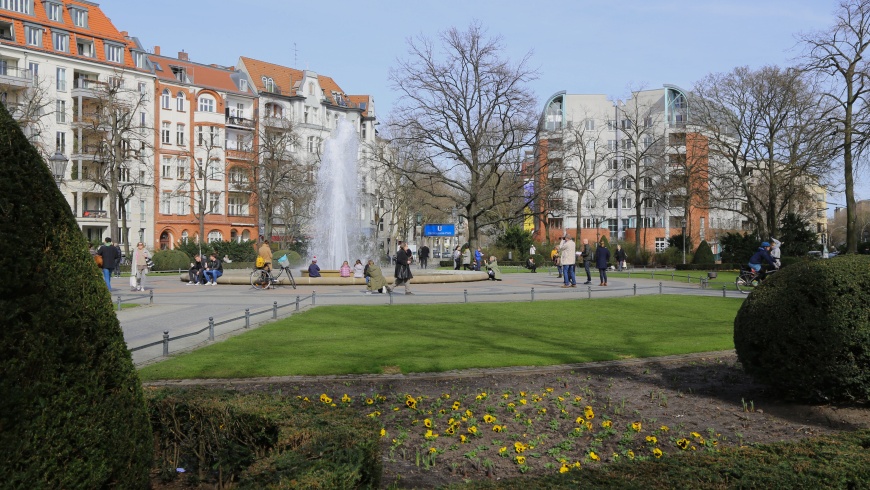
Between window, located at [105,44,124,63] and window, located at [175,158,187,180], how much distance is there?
1080 centimetres

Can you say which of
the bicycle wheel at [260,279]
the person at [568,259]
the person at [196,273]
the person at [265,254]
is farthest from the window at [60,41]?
the person at [568,259]

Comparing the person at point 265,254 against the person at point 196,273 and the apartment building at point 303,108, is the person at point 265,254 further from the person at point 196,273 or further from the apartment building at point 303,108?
the apartment building at point 303,108

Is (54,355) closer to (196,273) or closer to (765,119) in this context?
Result: (196,273)

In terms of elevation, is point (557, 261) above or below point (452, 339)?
above

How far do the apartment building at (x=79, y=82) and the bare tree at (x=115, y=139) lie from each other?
0.17 metres

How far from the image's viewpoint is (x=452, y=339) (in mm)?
14930

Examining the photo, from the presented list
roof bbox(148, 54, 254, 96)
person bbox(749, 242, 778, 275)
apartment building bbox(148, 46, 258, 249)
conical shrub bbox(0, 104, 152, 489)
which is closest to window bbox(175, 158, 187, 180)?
apartment building bbox(148, 46, 258, 249)

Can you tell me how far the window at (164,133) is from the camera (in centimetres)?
7606

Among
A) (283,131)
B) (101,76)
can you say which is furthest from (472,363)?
(101,76)

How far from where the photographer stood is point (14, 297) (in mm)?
3168

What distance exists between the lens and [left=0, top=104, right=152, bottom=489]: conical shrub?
123 inches

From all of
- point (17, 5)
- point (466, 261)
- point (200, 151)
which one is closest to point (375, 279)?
point (466, 261)

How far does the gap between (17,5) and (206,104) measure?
20460 mm

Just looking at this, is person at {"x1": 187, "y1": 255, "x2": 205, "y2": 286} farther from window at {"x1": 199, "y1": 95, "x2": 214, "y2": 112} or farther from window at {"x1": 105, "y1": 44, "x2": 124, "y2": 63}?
window at {"x1": 199, "y1": 95, "x2": 214, "y2": 112}
